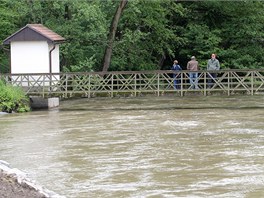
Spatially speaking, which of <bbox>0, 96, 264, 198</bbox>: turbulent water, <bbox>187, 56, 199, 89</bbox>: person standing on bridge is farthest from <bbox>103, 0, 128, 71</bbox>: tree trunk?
<bbox>0, 96, 264, 198</bbox>: turbulent water

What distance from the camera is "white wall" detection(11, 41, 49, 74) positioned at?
89.1 feet

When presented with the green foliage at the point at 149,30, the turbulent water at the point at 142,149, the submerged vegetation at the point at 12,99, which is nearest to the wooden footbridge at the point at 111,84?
the turbulent water at the point at 142,149

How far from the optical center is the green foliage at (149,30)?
31859mm

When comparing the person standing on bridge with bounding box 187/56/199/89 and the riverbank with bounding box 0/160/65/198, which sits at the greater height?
the person standing on bridge with bounding box 187/56/199/89

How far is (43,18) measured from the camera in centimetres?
3278

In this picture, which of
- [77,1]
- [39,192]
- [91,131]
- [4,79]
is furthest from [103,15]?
[39,192]

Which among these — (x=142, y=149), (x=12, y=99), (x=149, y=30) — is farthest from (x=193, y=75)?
(x=142, y=149)

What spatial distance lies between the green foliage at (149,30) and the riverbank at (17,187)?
69.0ft

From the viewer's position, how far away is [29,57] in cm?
2725

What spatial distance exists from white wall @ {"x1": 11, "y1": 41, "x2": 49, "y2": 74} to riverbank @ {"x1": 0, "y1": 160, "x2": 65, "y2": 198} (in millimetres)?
18256

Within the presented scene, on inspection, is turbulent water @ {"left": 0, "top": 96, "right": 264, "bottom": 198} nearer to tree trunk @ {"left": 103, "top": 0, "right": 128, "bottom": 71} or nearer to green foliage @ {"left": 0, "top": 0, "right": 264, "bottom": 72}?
green foliage @ {"left": 0, "top": 0, "right": 264, "bottom": 72}

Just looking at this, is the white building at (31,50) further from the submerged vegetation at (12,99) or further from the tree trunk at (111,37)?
the tree trunk at (111,37)

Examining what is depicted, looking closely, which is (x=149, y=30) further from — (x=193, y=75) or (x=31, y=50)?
(x=31, y=50)

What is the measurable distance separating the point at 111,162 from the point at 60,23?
1990cm
